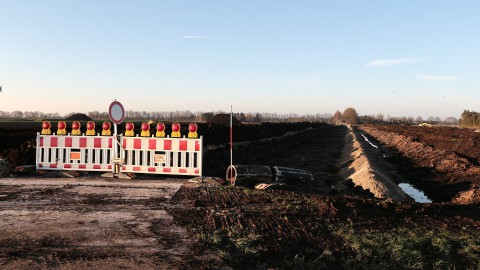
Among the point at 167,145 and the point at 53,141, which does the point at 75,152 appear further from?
the point at 167,145

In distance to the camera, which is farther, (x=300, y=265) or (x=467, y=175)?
(x=467, y=175)

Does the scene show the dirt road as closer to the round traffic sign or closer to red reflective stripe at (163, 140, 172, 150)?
red reflective stripe at (163, 140, 172, 150)

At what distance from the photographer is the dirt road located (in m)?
4.95

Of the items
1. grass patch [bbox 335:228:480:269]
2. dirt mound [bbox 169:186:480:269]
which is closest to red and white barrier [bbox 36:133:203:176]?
dirt mound [bbox 169:186:480:269]

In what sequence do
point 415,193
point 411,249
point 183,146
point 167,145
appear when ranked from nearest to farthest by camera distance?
point 411,249, point 183,146, point 167,145, point 415,193

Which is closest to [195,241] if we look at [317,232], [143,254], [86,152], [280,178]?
[143,254]

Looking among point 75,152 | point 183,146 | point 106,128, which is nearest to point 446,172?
point 183,146

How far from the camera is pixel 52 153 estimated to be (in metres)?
12.1

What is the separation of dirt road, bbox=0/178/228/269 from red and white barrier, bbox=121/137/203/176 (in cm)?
158

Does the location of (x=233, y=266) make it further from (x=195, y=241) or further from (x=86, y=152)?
(x=86, y=152)

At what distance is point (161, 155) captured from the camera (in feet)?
37.4

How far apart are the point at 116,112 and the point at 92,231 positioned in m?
6.05

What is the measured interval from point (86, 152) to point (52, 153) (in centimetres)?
103

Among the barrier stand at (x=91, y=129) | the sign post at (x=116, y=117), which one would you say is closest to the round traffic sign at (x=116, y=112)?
the sign post at (x=116, y=117)
